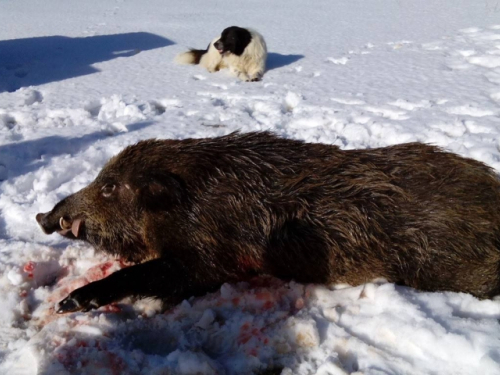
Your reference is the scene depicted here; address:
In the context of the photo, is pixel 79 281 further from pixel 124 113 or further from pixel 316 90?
pixel 316 90

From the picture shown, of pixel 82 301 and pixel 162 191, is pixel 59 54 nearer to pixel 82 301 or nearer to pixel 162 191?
pixel 162 191

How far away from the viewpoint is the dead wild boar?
3174 mm

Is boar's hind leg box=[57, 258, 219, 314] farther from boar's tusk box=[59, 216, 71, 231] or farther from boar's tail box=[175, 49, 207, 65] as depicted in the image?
boar's tail box=[175, 49, 207, 65]

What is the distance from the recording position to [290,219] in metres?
3.35

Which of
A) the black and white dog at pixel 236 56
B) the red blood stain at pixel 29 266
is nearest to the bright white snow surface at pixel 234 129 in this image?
the red blood stain at pixel 29 266

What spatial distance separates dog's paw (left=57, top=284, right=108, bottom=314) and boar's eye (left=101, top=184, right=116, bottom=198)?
859mm

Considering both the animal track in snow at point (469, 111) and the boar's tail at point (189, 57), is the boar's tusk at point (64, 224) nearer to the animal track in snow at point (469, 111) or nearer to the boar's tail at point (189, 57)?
the animal track in snow at point (469, 111)

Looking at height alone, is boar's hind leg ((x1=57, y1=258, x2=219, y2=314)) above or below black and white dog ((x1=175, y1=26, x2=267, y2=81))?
below

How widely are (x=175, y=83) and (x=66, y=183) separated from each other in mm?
4983

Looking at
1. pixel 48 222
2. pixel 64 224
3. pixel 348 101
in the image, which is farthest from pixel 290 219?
pixel 348 101

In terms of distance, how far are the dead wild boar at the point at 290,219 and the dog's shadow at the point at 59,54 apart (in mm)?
7247

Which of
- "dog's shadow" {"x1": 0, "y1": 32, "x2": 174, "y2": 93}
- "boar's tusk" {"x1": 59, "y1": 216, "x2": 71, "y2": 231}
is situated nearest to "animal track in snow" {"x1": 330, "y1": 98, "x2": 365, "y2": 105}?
"boar's tusk" {"x1": 59, "y1": 216, "x2": 71, "y2": 231}

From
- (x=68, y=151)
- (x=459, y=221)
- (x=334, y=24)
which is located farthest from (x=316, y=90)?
(x=334, y=24)

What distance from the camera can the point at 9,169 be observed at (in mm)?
5555
